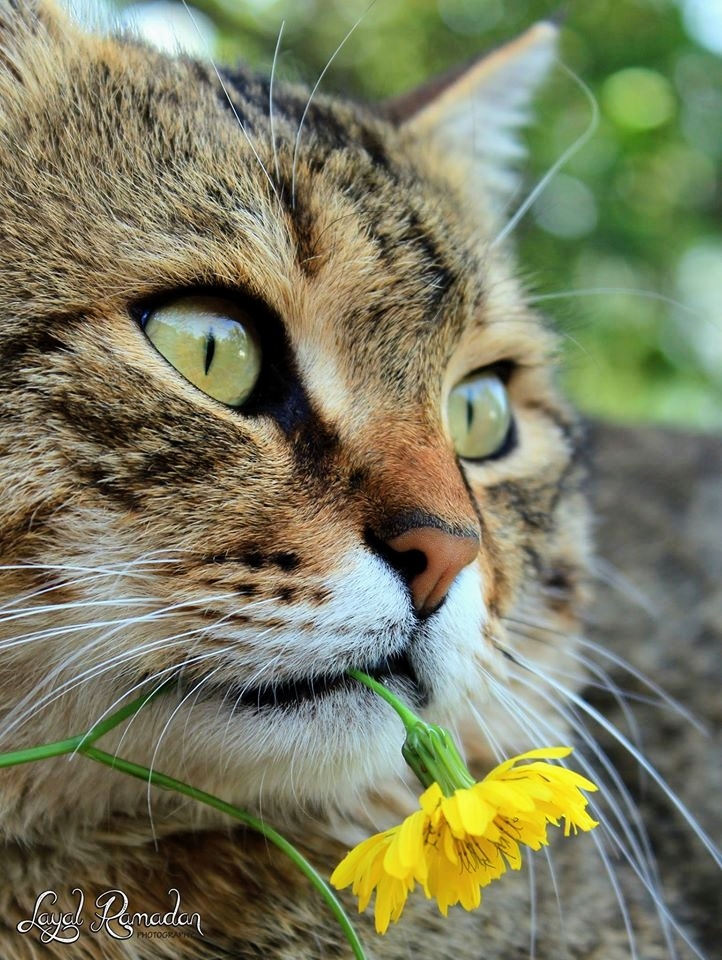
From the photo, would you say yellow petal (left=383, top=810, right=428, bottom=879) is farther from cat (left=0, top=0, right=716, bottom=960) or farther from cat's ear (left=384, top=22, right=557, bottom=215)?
cat's ear (left=384, top=22, right=557, bottom=215)

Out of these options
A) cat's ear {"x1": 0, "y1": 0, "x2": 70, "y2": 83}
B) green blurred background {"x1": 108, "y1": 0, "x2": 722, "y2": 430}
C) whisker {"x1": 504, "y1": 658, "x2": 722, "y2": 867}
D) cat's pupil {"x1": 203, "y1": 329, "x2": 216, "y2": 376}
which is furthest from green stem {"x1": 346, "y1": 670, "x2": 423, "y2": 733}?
green blurred background {"x1": 108, "y1": 0, "x2": 722, "y2": 430}

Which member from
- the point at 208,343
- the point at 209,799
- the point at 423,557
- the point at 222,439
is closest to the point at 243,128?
the point at 208,343

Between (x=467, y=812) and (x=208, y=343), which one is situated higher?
(x=208, y=343)

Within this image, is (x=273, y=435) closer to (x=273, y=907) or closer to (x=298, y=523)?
(x=298, y=523)

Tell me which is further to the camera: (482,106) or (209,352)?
(482,106)

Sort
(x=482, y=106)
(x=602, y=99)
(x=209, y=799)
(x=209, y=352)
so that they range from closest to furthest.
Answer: (x=209, y=799)
(x=209, y=352)
(x=482, y=106)
(x=602, y=99)

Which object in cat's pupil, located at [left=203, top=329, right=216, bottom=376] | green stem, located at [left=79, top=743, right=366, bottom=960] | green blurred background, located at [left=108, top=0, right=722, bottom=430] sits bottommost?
green stem, located at [left=79, top=743, right=366, bottom=960]

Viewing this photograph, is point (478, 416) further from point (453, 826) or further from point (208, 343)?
point (453, 826)
